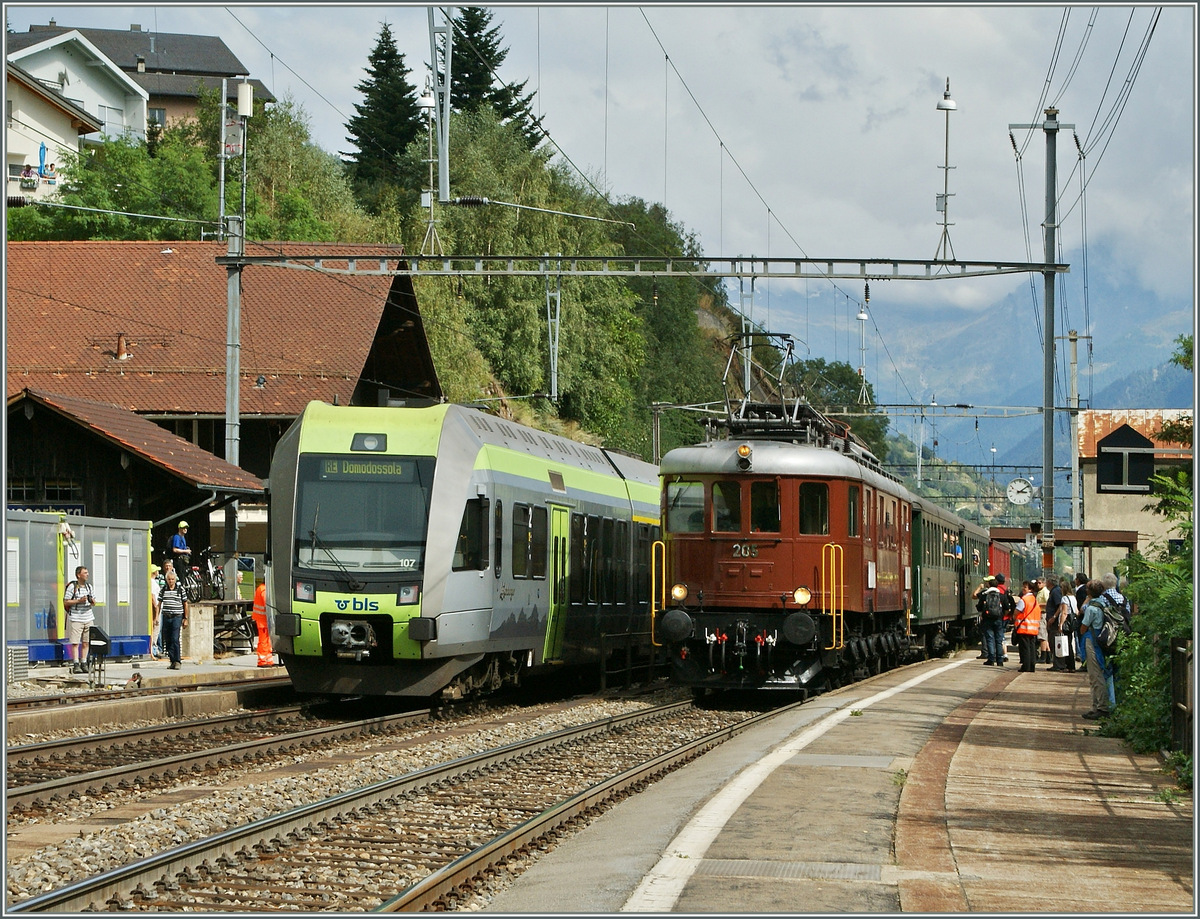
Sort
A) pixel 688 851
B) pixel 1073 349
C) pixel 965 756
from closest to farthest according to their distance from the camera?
pixel 688 851, pixel 965 756, pixel 1073 349

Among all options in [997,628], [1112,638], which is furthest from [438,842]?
[997,628]

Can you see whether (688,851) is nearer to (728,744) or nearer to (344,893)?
(344,893)

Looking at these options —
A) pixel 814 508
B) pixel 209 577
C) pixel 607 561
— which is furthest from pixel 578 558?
pixel 209 577

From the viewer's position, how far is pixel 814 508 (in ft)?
63.9

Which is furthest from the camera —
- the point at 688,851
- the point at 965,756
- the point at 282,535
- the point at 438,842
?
the point at 282,535

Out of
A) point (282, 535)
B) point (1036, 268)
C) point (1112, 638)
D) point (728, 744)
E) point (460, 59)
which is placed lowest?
point (728, 744)

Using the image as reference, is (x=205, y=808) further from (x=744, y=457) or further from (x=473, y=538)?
(x=744, y=457)

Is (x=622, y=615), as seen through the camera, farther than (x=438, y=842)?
Yes

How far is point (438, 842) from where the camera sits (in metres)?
9.20

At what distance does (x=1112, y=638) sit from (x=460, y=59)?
69.5 m

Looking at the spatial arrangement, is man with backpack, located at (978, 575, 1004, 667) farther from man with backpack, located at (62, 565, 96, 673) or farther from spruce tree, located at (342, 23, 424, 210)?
spruce tree, located at (342, 23, 424, 210)

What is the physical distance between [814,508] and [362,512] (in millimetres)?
6082

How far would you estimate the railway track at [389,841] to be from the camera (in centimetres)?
753

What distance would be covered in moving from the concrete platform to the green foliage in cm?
41
